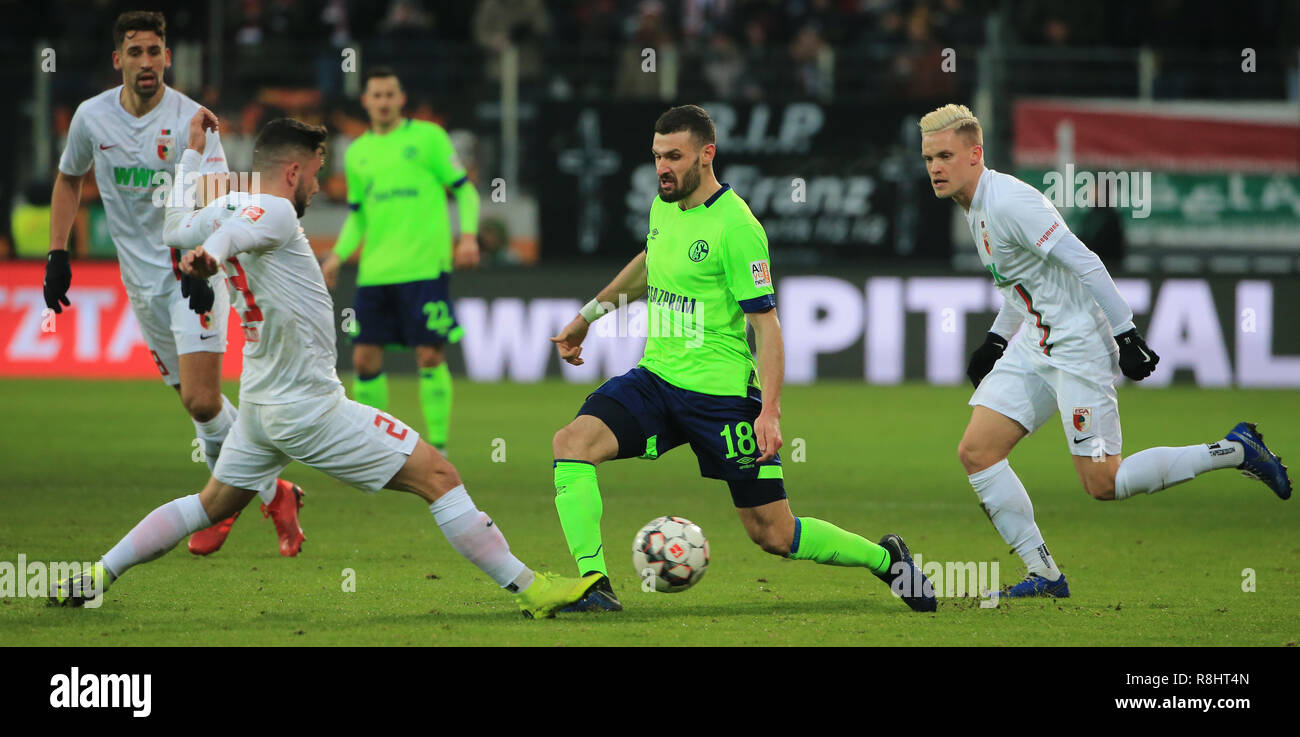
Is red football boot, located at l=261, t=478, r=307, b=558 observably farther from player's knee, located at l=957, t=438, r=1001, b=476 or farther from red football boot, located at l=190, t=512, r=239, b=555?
player's knee, located at l=957, t=438, r=1001, b=476

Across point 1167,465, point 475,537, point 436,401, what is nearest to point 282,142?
point 475,537

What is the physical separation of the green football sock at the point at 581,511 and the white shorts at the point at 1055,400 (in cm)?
167

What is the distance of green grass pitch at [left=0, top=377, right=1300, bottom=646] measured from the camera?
19.6 ft

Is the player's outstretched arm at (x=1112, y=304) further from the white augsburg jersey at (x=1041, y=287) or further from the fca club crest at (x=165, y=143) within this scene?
the fca club crest at (x=165, y=143)

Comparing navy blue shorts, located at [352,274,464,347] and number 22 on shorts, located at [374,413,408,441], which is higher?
navy blue shorts, located at [352,274,464,347]

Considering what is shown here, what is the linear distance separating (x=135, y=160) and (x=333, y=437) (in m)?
2.71

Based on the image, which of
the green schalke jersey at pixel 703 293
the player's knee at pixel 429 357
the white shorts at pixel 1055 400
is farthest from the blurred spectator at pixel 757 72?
the green schalke jersey at pixel 703 293

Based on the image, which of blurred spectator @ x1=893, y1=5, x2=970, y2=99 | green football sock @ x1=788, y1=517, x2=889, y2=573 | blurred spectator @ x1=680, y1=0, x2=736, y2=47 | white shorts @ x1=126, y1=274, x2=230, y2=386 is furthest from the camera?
blurred spectator @ x1=680, y1=0, x2=736, y2=47

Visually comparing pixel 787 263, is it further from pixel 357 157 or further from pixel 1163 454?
pixel 1163 454

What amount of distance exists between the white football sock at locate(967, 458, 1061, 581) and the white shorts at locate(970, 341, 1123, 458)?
0.80 feet

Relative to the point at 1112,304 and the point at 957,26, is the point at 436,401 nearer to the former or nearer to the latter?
the point at 1112,304

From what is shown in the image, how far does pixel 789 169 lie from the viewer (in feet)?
55.8

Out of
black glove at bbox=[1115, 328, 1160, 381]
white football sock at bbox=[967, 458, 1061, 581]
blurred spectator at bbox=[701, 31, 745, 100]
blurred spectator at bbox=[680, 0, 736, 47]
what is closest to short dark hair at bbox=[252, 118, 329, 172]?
white football sock at bbox=[967, 458, 1061, 581]

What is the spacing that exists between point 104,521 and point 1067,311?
192 inches
